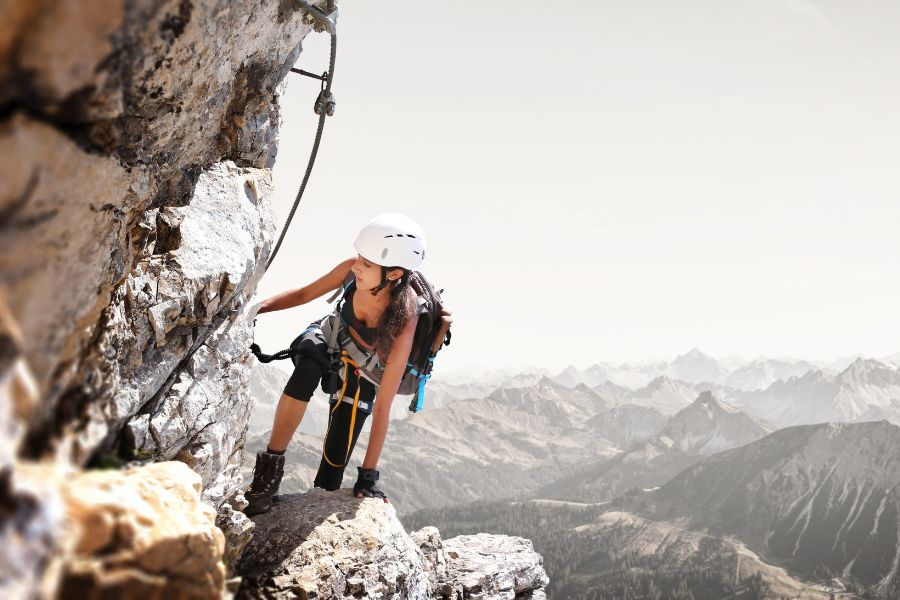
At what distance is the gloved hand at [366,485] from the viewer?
28.6 feet

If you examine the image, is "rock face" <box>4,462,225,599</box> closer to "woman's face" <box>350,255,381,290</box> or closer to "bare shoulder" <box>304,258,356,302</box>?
"woman's face" <box>350,255,381,290</box>

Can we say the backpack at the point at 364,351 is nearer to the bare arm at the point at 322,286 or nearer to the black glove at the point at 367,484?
the bare arm at the point at 322,286

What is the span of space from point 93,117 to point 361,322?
557 centimetres

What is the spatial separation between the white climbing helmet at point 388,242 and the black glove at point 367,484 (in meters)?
3.20

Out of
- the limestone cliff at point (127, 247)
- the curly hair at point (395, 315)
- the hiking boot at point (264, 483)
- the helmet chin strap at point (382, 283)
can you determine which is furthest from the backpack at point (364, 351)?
the hiking boot at point (264, 483)

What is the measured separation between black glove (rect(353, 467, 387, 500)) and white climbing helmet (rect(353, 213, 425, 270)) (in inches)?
126

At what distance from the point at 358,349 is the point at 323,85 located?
5104 mm

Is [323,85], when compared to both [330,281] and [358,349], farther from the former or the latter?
[358,349]

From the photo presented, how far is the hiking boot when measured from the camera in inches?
344

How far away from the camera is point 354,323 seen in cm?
884

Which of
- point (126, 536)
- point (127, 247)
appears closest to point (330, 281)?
point (127, 247)

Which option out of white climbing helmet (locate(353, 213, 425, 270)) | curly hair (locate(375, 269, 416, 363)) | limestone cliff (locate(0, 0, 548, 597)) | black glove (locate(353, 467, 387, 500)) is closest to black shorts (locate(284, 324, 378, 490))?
black glove (locate(353, 467, 387, 500))

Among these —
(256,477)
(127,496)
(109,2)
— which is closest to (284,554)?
(256,477)

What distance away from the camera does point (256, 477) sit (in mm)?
9180
